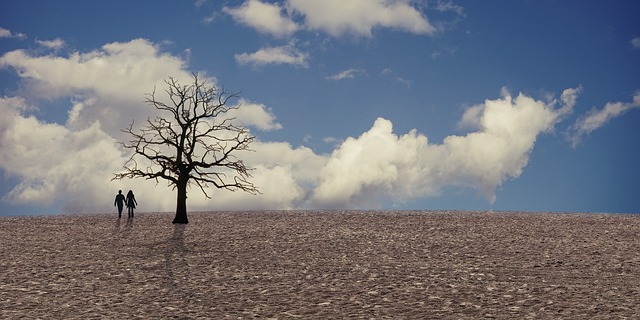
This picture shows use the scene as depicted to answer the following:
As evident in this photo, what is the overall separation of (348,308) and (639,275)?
418 inches

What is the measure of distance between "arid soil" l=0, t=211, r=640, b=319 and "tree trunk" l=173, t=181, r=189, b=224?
Answer: 0.70m

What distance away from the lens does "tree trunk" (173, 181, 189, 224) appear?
36.2 m

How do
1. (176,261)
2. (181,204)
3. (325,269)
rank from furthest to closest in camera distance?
(181,204), (176,261), (325,269)

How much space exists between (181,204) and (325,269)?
55.0ft

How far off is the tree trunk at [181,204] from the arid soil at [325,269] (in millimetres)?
705

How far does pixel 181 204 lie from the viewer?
36.3 meters

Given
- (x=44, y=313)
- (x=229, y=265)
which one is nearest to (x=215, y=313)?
(x=44, y=313)

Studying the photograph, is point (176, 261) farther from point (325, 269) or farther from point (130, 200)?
point (130, 200)

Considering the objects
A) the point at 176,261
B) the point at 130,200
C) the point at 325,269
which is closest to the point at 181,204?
the point at 130,200

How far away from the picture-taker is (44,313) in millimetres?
15922

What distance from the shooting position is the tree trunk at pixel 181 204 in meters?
36.2

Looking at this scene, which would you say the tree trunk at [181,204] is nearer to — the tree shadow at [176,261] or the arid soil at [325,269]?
the arid soil at [325,269]

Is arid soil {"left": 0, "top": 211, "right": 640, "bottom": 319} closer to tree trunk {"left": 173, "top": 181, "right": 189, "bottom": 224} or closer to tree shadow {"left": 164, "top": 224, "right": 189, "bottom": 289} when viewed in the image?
tree shadow {"left": 164, "top": 224, "right": 189, "bottom": 289}

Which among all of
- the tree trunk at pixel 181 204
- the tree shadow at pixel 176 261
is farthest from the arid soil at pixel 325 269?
the tree trunk at pixel 181 204
